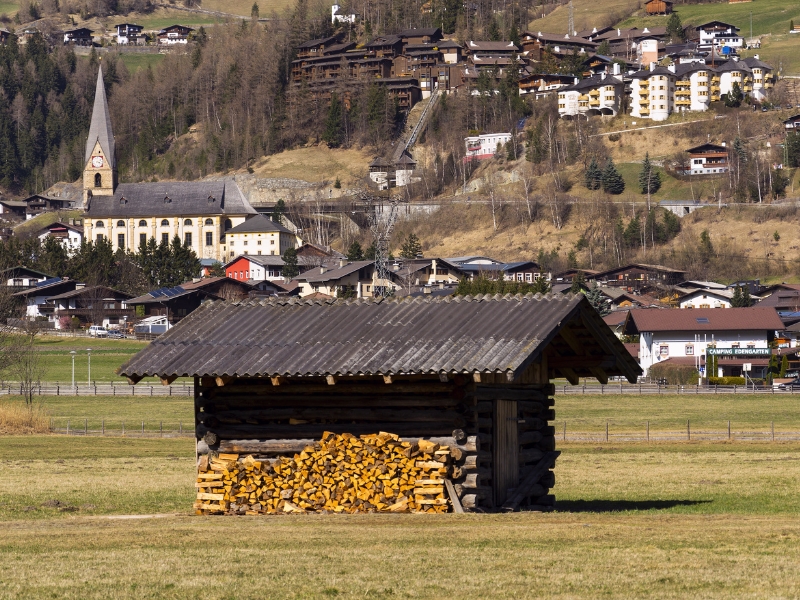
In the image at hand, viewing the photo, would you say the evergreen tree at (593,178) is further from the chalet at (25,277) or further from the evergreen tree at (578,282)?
the chalet at (25,277)

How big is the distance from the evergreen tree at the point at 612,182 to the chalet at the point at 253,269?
40.7 m

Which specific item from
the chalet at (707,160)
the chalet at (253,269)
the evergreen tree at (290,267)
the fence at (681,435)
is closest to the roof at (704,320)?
the fence at (681,435)

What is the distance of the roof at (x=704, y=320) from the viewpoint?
360 ft

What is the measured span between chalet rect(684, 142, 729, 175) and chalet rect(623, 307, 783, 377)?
79.4m

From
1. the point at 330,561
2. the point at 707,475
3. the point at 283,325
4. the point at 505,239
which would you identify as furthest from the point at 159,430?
the point at 505,239

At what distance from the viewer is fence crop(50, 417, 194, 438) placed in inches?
2104

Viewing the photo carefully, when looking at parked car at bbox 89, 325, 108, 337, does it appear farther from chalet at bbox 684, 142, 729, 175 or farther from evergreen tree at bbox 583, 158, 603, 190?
chalet at bbox 684, 142, 729, 175

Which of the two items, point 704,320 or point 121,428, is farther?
point 704,320

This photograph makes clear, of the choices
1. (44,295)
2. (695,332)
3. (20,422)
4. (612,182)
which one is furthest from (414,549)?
(612,182)

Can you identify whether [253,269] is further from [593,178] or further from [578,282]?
[578,282]

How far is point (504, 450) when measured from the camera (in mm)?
22375

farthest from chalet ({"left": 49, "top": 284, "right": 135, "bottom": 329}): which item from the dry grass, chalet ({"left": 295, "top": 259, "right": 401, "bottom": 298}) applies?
the dry grass

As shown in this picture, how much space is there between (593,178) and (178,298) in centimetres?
6517

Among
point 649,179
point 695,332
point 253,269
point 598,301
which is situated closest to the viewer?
point 695,332
